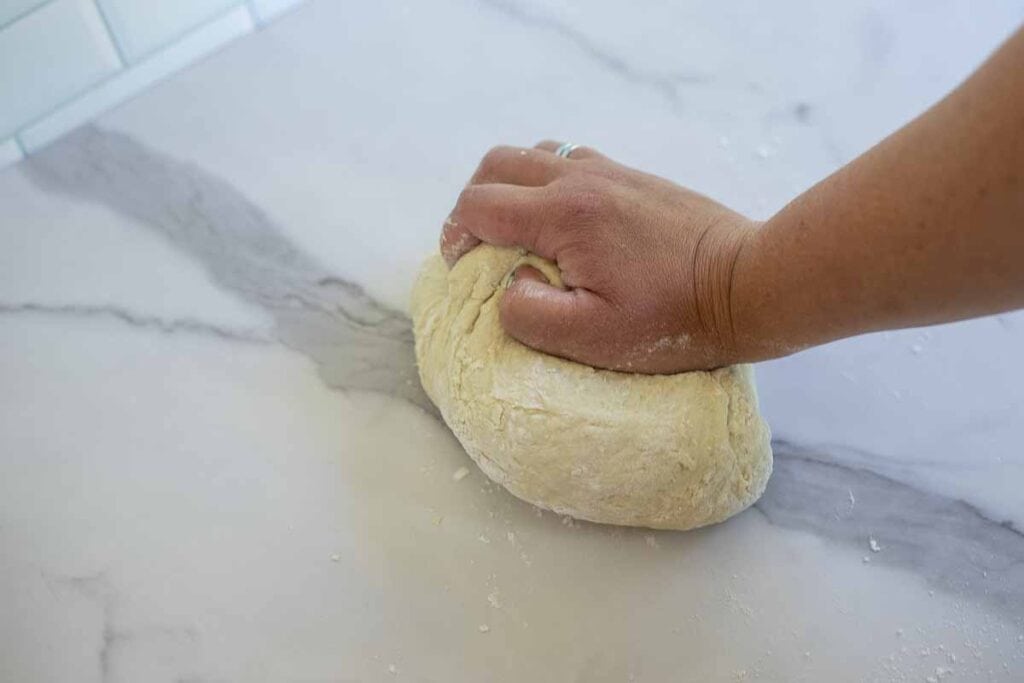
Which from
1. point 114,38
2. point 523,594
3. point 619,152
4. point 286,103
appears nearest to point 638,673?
point 523,594

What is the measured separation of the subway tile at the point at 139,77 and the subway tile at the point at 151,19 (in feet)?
Answer: 0.04

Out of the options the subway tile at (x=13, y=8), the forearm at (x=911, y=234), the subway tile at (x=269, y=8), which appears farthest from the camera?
the subway tile at (x=269, y=8)

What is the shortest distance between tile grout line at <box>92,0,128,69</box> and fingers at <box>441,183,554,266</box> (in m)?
0.65

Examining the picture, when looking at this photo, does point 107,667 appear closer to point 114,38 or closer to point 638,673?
point 638,673

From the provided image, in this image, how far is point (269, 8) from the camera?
1.38m

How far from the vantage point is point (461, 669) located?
916 millimetres

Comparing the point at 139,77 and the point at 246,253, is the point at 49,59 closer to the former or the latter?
the point at 139,77

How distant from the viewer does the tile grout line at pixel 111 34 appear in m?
1.23

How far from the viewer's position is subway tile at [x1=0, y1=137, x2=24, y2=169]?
1253 mm

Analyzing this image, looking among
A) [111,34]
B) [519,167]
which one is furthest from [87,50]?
[519,167]

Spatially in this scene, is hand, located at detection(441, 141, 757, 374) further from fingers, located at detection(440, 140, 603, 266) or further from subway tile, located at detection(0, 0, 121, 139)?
subway tile, located at detection(0, 0, 121, 139)

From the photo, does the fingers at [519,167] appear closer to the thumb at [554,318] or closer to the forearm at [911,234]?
the thumb at [554,318]

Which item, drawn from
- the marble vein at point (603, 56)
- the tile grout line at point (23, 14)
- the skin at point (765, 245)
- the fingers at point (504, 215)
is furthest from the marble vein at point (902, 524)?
the tile grout line at point (23, 14)

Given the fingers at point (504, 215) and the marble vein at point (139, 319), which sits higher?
Answer: the fingers at point (504, 215)
